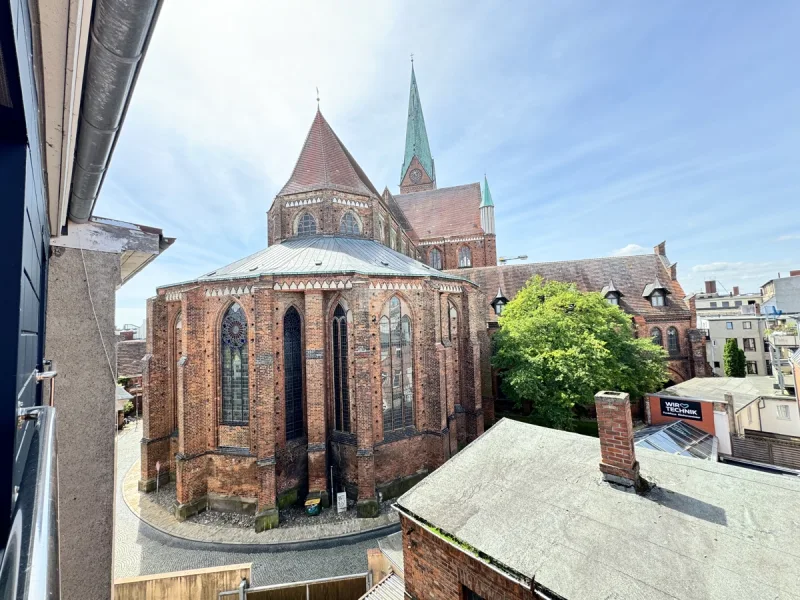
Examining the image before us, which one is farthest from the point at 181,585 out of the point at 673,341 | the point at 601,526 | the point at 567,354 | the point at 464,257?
the point at 464,257

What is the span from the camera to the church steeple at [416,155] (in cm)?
4356

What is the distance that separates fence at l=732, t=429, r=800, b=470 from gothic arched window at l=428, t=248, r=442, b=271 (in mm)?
22963

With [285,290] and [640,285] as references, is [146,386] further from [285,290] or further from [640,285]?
[640,285]

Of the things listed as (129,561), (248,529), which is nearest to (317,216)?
(248,529)

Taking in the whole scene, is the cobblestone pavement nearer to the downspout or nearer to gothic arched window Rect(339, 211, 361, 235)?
the downspout

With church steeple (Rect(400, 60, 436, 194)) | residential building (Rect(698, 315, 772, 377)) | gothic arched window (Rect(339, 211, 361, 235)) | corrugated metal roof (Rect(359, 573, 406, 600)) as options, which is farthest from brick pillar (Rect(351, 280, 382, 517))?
residential building (Rect(698, 315, 772, 377))

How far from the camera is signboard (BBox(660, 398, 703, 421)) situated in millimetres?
15766

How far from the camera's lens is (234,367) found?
14023mm

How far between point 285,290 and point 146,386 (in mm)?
A: 7571

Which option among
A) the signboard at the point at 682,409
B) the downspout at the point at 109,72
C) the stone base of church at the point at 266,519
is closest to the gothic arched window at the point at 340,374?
the stone base of church at the point at 266,519

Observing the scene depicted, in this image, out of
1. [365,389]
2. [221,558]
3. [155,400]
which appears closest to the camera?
[221,558]

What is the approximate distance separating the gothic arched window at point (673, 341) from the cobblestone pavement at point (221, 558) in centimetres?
2264

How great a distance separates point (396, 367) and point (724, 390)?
650 inches

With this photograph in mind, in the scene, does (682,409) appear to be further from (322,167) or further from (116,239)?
(322,167)
